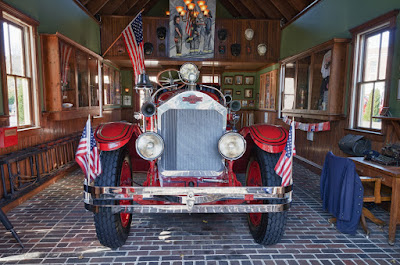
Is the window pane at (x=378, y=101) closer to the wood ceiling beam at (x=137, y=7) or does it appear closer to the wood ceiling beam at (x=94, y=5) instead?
the wood ceiling beam at (x=94, y=5)

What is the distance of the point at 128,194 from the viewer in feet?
6.91

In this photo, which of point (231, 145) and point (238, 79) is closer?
point (231, 145)

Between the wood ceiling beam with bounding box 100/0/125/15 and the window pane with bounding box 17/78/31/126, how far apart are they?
4.91m

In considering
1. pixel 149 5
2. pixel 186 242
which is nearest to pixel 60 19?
pixel 186 242

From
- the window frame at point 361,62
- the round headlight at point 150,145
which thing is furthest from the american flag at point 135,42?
the window frame at point 361,62

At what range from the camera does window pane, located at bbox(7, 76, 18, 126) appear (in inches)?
148

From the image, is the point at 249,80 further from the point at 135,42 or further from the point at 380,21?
the point at 380,21

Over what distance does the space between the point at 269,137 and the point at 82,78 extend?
16.7ft

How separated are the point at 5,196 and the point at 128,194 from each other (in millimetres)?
2368

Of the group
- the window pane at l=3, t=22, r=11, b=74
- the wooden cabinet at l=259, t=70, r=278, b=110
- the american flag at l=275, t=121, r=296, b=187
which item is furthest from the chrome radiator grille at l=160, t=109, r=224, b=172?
the wooden cabinet at l=259, t=70, r=278, b=110

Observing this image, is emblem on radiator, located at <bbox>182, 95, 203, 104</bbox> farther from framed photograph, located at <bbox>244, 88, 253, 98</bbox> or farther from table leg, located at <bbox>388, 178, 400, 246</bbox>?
framed photograph, located at <bbox>244, 88, 253, 98</bbox>

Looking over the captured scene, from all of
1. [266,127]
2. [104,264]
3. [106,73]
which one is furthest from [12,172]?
[106,73]

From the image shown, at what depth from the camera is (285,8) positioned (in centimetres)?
776

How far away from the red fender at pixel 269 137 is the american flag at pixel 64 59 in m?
3.97
